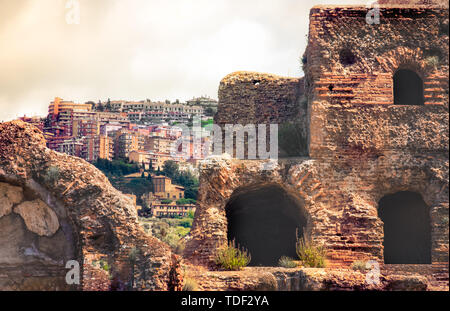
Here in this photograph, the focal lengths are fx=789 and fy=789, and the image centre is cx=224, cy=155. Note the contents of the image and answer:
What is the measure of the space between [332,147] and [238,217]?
4.76 meters

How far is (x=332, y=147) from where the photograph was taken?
20.5 m

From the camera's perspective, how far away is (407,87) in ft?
71.1

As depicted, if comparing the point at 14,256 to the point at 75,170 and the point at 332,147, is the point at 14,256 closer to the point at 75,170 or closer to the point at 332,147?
the point at 75,170

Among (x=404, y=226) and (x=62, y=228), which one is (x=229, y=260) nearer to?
(x=62, y=228)

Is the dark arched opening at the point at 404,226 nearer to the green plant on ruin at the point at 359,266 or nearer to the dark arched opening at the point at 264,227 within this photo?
the green plant on ruin at the point at 359,266

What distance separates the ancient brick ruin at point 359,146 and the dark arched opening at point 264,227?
1975 mm

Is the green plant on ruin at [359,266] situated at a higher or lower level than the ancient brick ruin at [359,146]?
lower

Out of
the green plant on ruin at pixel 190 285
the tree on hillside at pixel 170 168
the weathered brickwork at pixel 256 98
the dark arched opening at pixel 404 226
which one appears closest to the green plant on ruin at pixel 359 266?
the dark arched opening at pixel 404 226

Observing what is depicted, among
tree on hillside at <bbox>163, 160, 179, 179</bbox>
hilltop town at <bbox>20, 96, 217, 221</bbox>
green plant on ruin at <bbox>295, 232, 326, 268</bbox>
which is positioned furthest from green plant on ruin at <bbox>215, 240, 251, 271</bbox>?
tree on hillside at <bbox>163, 160, 179, 179</bbox>

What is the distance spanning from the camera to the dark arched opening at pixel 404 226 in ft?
70.4

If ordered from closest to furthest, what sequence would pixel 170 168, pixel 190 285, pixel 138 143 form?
pixel 190 285 → pixel 170 168 → pixel 138 143

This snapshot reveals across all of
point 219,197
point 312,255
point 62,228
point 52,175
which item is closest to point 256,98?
point 219,197

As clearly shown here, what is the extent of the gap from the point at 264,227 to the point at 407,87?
638 cm

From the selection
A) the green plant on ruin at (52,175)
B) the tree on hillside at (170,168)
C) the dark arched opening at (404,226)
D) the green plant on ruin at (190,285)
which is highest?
the tree on hillside at (170,168)
